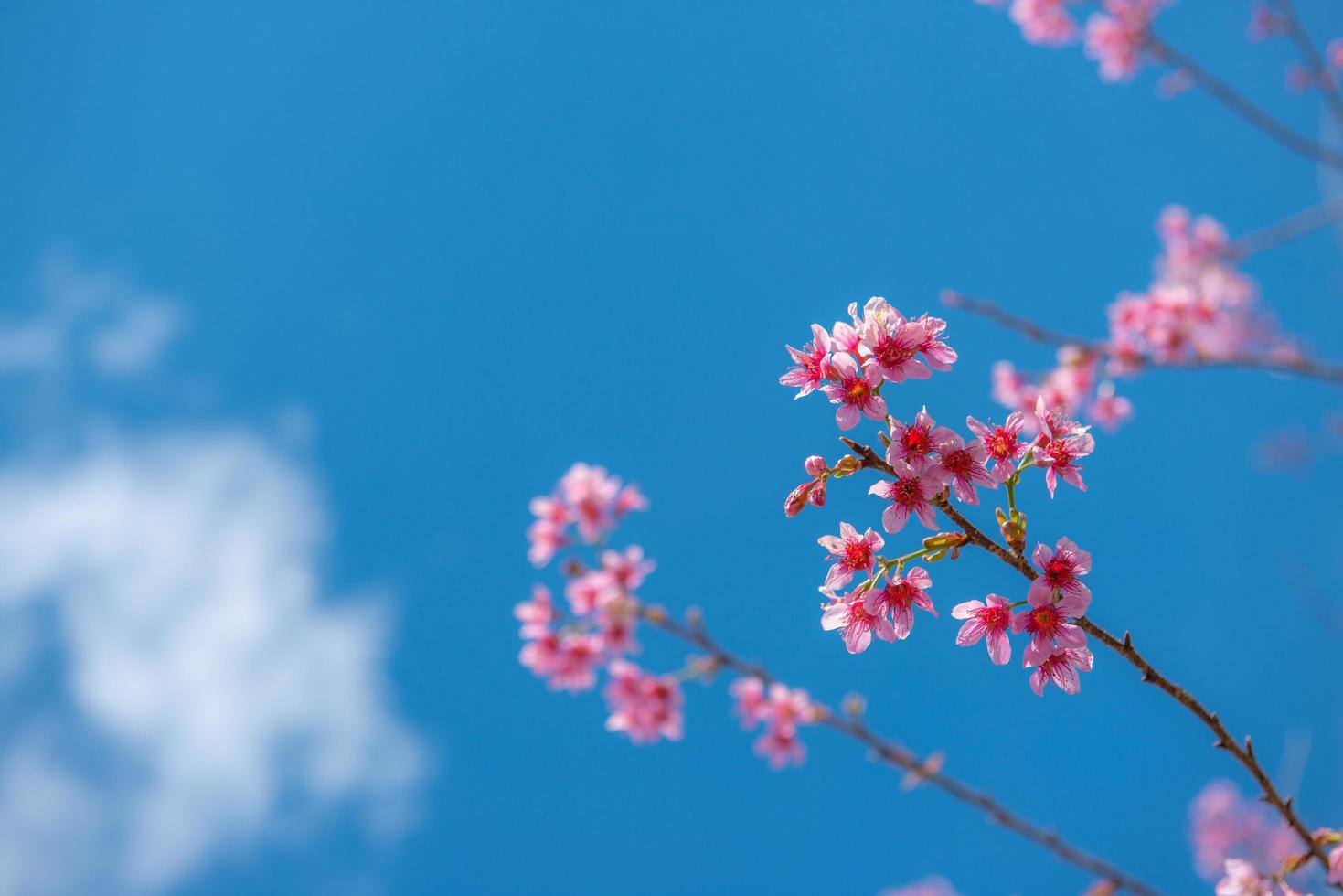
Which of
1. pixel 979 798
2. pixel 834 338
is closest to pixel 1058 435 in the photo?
pixel 834 338

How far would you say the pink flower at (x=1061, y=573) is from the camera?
1.98 m

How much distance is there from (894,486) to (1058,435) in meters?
0.58

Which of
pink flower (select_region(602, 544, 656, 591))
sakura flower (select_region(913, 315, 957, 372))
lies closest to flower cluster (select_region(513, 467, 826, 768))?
pink flower (select_region(602, 544, 656, 591))

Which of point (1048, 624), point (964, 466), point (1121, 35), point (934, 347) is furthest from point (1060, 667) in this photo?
point (1121, 35)

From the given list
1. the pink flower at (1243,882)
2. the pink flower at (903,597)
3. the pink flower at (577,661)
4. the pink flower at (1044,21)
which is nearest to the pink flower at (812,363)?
the pink flower at (903,597)

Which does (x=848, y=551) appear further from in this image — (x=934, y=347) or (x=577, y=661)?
(x=577, y=661)

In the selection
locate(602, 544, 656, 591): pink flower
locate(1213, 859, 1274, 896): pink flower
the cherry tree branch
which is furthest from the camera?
locate(602, 544, 656, 591): pink flower

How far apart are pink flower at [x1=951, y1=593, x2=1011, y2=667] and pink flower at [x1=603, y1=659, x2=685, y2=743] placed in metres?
3.46

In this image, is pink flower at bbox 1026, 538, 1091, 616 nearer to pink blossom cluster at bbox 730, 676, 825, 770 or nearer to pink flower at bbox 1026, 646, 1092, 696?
pink flower at bbox 1026, 646, 1092, 696

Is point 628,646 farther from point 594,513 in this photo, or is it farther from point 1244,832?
point 1244,832

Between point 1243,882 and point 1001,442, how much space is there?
1.69m

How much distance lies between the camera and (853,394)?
6.82ft

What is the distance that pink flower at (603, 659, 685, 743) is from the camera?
5.38 m

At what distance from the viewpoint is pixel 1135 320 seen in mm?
6965
